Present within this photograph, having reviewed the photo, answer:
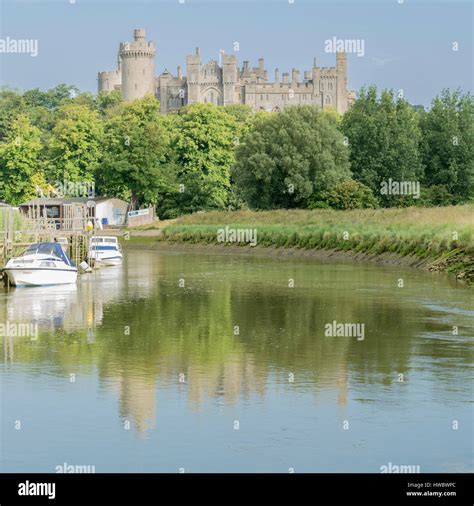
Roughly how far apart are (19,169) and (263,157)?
38629 millimetres

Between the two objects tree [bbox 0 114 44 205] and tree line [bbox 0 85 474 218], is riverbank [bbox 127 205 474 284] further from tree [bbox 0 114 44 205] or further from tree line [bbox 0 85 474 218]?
tree [bbox 0 114 44 205]

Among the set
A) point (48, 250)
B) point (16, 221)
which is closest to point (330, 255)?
point (16, 221)

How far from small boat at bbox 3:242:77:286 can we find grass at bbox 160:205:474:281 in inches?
578

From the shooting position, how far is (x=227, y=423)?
17625 mm

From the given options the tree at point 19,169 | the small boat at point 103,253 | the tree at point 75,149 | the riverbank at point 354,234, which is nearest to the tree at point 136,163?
the tree at point 75,149

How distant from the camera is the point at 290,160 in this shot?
265 ft

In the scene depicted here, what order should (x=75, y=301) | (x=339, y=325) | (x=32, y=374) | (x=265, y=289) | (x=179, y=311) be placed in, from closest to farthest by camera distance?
(x=32, y=374)
(x=339, y=325)
(x=179, y=311)
(x=75, y=301)
(x=265, y=289)

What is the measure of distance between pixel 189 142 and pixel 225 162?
3953 millimetres

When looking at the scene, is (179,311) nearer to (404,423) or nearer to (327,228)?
(404,423)

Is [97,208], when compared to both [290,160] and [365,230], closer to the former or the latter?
[290,160]

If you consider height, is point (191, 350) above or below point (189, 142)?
below

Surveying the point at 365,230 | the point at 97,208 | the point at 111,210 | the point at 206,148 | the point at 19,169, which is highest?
the point at 206,148

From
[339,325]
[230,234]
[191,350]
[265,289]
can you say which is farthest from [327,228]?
[191,350]
